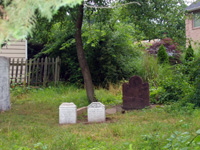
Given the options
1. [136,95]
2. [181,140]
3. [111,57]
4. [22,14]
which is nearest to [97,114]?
[136,95]

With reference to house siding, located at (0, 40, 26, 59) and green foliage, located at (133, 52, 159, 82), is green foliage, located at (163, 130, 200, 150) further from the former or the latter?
house siding, located at (0, 40, 26, 59)

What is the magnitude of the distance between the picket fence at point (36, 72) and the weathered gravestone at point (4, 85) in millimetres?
4389

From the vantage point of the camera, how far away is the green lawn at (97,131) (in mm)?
3857

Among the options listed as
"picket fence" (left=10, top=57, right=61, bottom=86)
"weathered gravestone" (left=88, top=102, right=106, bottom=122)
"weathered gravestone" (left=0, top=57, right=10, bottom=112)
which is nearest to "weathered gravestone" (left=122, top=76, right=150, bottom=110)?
"weathered gravestone" (left=88, top=102, right=106, bottom=122)

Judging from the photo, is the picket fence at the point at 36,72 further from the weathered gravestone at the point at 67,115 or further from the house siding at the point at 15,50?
the weathered gravestone at the point at 67,115

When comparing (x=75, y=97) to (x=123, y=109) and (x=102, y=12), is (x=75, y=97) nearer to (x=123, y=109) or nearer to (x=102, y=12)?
(x=123, y=109)

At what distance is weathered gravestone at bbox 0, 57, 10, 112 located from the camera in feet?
26.0

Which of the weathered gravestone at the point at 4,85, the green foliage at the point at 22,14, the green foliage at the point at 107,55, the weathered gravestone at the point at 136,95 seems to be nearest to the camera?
the green foliage at the point at 22,14

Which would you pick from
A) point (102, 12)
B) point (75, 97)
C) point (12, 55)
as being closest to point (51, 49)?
point (12, 55)

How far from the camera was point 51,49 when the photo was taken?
13.9 metres

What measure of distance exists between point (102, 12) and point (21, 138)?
5568mm

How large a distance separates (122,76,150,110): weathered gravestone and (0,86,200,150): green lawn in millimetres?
865

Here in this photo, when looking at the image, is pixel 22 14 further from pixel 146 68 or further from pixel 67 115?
pixel 146 68

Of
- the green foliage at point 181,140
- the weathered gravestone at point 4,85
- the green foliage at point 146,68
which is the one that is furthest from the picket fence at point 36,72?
the green foliage at point 181,140
